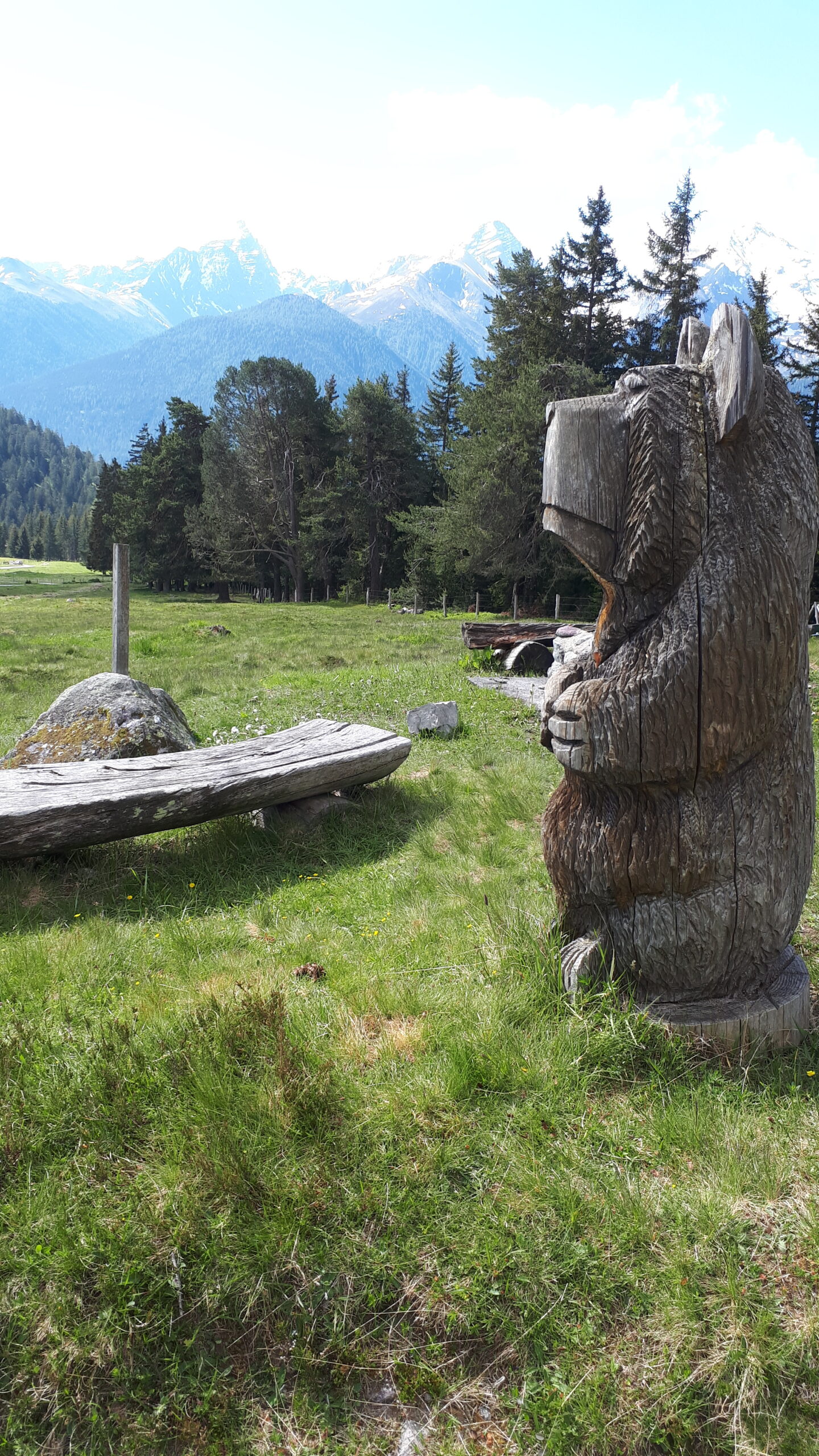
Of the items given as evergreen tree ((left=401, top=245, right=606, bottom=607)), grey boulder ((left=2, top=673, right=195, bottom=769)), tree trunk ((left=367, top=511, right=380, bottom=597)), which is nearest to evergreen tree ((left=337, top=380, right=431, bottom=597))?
tree trunk ((left=367, top=511, right=380, bottom=597))

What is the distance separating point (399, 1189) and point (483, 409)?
3469cm

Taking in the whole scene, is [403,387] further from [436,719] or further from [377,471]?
[436,719]

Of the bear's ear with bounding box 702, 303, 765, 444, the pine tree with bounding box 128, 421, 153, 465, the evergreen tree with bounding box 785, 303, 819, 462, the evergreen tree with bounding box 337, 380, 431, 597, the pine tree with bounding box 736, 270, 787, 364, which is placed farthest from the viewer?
the pine tree with bounding box 128, 421, 153, 465

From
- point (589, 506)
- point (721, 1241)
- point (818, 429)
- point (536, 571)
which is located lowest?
point (721, 1241)

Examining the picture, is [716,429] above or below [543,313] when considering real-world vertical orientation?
below

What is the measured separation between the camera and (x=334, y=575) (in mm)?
51906

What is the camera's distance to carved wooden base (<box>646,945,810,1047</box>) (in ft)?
10.0

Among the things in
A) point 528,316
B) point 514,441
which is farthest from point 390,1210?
point 528,316

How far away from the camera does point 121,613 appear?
9.95m

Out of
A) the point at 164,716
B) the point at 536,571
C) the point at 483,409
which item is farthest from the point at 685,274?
the point at 164,716

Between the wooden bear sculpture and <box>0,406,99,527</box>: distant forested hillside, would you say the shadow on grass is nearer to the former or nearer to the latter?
the wooden bear sculpture

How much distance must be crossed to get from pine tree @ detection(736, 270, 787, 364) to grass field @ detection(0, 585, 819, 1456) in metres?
36.5

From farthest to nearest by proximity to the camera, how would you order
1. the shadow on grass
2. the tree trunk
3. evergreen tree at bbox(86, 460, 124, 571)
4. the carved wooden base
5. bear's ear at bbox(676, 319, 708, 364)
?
evergreen tree at bbox(86, 460, 124, 571) < the tree trunk < the shadow on grass < the carved wooden base < bear's ear at bbox(676, 319, 708, 364)

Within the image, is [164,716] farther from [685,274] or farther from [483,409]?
[685,274]
